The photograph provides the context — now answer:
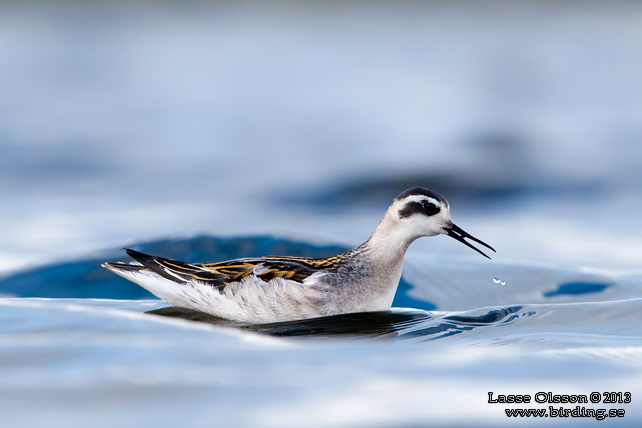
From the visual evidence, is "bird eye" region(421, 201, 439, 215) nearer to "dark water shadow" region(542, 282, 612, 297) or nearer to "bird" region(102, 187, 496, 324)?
"bird" region(102, 187, 496, 324)

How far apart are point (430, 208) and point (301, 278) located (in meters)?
1.22

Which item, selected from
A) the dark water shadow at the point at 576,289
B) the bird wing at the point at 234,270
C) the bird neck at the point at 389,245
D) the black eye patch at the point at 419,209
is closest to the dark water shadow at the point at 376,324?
the bird wing at the point at 234,270

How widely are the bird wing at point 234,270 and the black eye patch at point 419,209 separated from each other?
732 mm

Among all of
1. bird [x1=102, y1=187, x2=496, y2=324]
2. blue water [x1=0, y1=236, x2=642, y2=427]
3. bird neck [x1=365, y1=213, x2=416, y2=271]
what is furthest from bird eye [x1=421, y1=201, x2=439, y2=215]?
blue water [x1=0, y1=236, x2=642, y2=427]

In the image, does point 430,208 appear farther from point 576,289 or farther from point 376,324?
point 576,289

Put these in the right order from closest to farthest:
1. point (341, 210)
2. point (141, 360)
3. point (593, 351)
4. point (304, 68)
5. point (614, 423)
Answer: point (614, 423) → point (141, 360) → point (593, 351) → point (341, 210) → point (304, 68)

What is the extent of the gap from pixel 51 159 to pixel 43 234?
211 inches

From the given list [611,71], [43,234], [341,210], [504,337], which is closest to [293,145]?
[341,210]

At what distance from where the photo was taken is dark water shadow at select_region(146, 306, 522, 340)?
629 centimetres

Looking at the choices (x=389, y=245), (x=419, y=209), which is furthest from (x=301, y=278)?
(x=419, y=209)

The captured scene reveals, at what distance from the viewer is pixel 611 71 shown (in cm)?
2211

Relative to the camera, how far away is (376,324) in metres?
6.75

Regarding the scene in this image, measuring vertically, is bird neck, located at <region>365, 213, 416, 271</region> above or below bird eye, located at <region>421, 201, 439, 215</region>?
below

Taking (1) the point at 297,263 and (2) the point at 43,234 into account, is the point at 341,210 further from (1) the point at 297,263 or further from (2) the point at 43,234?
(1) the point at 297,263
